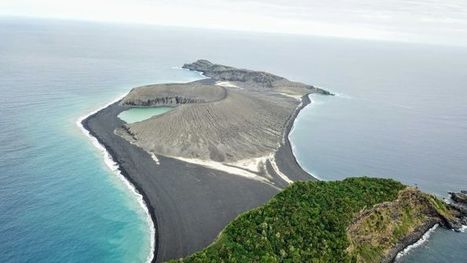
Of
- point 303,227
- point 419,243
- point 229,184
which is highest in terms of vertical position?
point 303,227

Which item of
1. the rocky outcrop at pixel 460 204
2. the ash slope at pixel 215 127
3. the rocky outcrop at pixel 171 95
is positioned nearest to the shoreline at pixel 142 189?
the ash slope at pixel 215 127

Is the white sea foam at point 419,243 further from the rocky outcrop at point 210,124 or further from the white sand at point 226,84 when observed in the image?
the white sand at point 226,84

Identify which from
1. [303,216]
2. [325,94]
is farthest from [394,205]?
[325,94]

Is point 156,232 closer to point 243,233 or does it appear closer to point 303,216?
point 243,233

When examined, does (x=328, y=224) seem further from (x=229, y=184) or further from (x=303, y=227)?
(x=229, y=184)

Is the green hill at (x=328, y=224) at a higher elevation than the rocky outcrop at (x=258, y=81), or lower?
lower

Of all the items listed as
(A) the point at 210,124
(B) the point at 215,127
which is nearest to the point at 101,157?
(A) the point at 210,124
